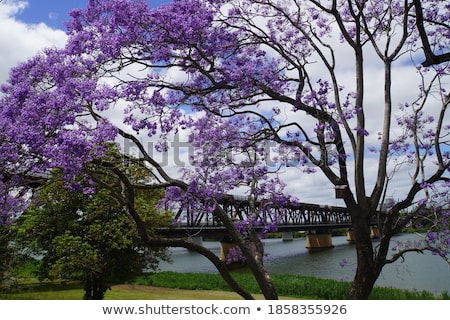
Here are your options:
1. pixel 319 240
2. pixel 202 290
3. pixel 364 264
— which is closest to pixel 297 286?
pixel 202 290

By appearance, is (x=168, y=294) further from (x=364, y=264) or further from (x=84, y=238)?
(x=364, y=264)

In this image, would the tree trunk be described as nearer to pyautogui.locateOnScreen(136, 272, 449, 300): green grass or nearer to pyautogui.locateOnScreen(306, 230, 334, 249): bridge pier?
pyautogui.locateOnScreen(136, 272, 449, 300): green grass

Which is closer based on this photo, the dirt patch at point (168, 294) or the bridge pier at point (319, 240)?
the dirt patch at point (168, 294)

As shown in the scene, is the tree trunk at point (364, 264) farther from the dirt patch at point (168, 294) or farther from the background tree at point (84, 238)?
the dirt patch at point (168, 294)

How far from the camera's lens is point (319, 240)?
6106 centimetres

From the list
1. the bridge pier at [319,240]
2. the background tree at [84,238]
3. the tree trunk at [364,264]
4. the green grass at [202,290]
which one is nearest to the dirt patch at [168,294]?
the green grass at [202,290]

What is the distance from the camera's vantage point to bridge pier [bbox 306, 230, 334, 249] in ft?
197

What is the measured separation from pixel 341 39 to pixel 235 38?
2.26m

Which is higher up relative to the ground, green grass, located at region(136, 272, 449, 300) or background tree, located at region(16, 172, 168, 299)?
background tree, located at region(16, 172, 168, 299)

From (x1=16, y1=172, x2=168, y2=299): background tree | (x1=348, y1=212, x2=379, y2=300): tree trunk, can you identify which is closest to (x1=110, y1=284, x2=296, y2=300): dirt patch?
(x1=16, y1=172, x2=168, y2=299): background tree

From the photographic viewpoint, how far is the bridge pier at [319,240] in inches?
2370

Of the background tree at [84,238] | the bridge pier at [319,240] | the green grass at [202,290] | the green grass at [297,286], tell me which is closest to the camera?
the background tree at [84,238]

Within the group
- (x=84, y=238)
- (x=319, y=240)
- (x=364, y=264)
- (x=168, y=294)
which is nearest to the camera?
(x=364, y=264)

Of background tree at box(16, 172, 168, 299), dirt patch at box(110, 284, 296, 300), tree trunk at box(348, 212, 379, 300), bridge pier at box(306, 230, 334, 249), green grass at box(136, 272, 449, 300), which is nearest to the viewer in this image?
tree trunk at box(348, 212, 379, 300)
